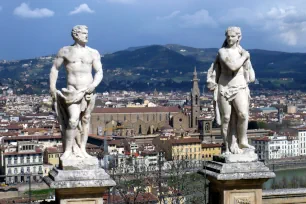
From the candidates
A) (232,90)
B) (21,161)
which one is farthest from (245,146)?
(21,161)

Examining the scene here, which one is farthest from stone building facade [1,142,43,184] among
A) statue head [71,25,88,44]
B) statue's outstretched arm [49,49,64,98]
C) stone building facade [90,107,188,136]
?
statue head [71,25,88,44]

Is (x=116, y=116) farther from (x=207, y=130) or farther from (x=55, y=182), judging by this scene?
(x=55, y=182)

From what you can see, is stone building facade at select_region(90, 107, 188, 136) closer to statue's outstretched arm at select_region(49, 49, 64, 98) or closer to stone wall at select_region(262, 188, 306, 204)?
→ stone wall at select_region(262, 188, 306, 204)

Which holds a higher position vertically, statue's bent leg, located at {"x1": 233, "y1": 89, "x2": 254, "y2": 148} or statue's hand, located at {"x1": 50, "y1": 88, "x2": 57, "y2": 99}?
statue's hand, located at {"x1": 50, "y1": 88, "x2": 57, "y2": 99}

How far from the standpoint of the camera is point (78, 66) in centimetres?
536

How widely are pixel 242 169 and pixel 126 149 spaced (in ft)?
145

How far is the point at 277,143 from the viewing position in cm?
5862

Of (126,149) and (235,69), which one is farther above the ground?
(235,69)

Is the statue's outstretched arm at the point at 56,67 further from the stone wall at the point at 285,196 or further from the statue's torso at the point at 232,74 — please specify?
the stone wall at the point at 285,196

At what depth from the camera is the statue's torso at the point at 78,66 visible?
17.5ft

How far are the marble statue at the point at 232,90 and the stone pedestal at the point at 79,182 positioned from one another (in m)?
1.25

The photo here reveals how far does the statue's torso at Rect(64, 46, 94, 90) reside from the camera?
5.35 m

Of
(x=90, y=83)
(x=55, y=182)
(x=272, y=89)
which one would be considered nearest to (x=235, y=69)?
(x=90, y=83)

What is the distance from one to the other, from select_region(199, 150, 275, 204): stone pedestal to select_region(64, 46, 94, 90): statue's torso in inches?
57.2
